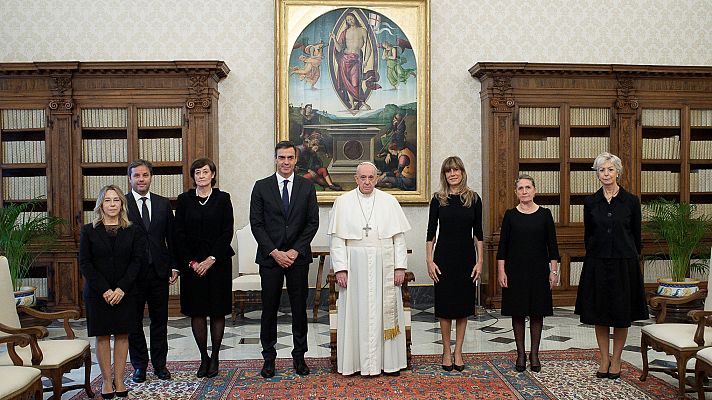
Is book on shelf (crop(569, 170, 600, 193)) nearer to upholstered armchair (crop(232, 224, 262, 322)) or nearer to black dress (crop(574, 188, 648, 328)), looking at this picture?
black dress (crop(574, 188, 648, 328))

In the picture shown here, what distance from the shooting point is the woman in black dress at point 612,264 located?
488 centimetres

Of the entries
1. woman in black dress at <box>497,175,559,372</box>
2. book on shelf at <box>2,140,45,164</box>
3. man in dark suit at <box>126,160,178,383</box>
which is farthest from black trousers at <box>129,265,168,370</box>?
book on shelf at <box>2,140,45,164</box>

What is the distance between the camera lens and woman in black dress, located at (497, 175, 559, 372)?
5113 mm

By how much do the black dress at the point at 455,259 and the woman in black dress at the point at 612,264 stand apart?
2.83 ft

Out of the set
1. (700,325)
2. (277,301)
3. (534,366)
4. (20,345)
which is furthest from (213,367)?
(700,325)

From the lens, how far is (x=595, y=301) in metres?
4.96

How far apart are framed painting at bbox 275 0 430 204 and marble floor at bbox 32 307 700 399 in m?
1.76

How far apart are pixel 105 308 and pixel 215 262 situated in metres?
0.86

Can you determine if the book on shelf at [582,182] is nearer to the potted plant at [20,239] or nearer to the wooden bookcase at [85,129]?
the wooden bookcase at [85,129]

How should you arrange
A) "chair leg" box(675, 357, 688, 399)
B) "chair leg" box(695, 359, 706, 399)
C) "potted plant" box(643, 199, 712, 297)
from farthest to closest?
"potted plant" box(643, 199, 712, 297) < "chair leg" box(675, 357, 688, 399) < "chair leg" box(695, 359, 706, 399)

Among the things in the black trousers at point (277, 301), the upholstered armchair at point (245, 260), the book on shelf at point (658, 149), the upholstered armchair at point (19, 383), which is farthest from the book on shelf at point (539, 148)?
the upholstered armchair at point (19, 383)

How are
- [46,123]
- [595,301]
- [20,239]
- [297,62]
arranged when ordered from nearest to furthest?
1. [595,301]
2. [20,239]
3. [46,123]
4. [297,62]

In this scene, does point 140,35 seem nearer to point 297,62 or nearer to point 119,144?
point 119,144

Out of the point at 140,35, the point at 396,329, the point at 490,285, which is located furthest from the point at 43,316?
the point at 490,285
